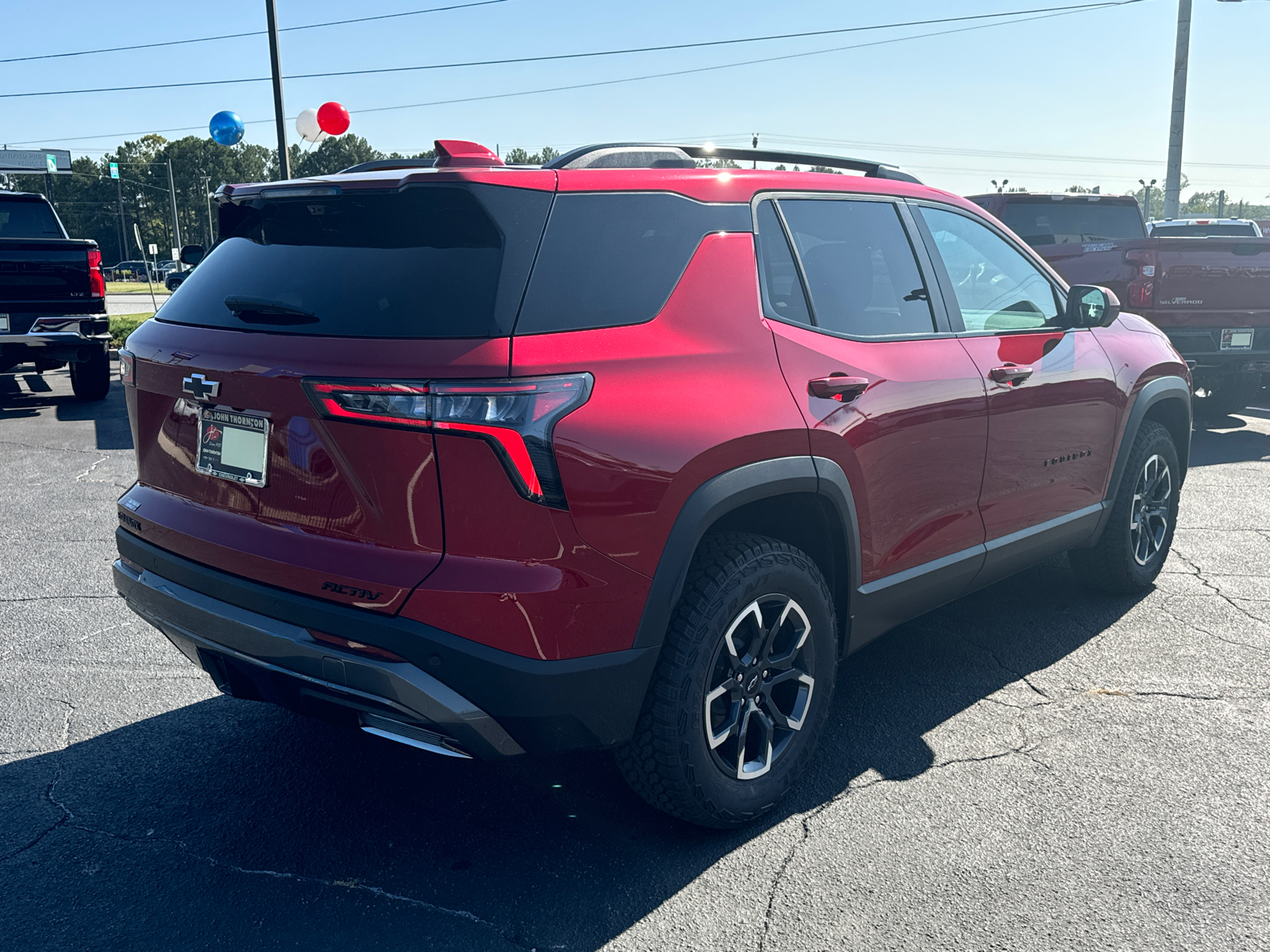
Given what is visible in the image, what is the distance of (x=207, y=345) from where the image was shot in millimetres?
2660

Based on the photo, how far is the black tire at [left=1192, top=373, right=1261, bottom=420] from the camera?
9.13 m

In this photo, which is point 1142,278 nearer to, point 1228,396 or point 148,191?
point 1228,396

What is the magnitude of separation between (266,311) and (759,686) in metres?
1.66

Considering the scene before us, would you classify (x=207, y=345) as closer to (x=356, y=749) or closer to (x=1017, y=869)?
(x=356, y=749)

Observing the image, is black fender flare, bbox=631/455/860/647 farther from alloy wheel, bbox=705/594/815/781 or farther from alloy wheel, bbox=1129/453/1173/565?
alloy wheel, bbox=1129/453/1173/565

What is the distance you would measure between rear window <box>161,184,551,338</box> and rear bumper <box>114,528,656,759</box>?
0.67 m

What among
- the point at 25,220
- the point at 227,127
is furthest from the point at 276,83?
the point at 25,220

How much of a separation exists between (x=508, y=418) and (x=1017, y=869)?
1.80 metres

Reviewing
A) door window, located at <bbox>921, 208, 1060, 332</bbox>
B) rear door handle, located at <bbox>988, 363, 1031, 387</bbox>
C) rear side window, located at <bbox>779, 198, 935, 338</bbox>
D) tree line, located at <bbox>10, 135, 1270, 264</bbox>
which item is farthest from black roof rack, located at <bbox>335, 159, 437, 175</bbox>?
tree line, located at <bbox>10, 135, 1270, 264</bbox>

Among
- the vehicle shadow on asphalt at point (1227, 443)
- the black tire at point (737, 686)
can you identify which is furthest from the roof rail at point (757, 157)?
the vehicle shadow on asphalt at point (1227, 443)

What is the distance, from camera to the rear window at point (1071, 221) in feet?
34.0

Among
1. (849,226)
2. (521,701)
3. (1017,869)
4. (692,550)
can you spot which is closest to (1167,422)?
(849,226)

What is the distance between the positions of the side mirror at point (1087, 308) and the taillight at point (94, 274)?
366 inches

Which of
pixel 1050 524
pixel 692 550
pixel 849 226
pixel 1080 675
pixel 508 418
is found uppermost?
pixel 849 226
